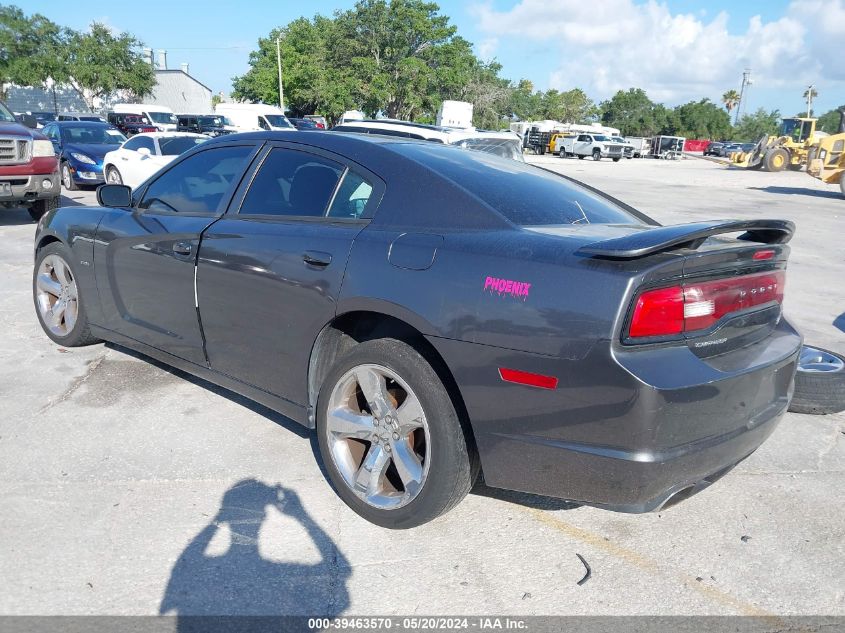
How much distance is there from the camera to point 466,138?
Answer: 1370 centimetres

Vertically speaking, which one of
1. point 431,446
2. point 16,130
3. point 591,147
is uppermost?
point 16,130

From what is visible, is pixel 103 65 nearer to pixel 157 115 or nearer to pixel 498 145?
pixel 157 115

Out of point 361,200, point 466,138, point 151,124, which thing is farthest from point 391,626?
point 151,124

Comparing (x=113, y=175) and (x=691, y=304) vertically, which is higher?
(x=691, y=304)

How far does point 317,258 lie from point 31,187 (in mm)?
9448

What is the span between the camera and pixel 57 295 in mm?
5117

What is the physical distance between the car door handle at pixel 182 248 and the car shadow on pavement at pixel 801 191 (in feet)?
81.6

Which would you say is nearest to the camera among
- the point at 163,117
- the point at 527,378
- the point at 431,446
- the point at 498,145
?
the point at 527,378

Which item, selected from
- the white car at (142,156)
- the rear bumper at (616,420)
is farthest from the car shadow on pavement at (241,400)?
the white car at (142,156)

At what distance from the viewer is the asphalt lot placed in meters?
2.57

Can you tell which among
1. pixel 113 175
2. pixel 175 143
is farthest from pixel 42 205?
pixel 175 143

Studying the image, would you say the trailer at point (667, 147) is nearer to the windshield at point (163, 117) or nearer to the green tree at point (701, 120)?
the green tree at point (701, 120)

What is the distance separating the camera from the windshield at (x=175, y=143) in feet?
47.5

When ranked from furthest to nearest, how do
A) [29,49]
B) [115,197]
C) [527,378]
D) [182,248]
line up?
1. [29,49]
2. [115,197]
3. [182,248]
4. [527,378]
